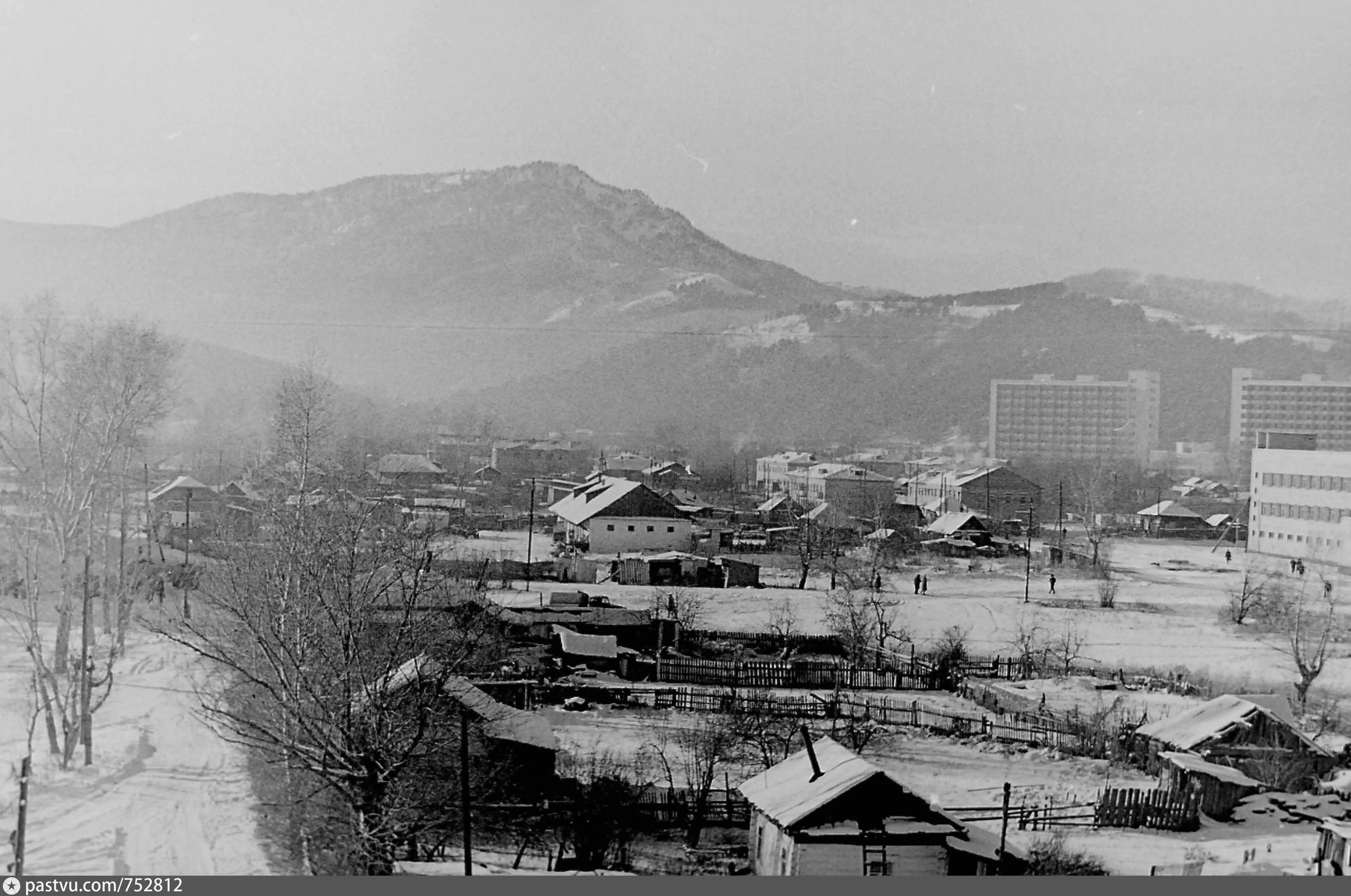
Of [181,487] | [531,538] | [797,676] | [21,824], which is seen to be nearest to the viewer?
[21,824]

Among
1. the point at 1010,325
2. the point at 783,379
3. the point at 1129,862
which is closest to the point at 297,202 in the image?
the point at 783,379

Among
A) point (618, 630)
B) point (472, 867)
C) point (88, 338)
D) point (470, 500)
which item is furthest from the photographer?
point (618, 630)

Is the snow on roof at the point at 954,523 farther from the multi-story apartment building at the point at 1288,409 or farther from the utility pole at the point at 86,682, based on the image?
the utility pole at the point at 86,682

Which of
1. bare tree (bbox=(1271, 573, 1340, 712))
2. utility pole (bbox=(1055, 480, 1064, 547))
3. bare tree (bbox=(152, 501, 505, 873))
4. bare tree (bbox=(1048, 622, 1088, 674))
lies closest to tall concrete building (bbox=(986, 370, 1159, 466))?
utility pole (bbox=(1055, 480, 1064, 547))

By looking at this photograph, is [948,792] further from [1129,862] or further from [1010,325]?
[1010,325]

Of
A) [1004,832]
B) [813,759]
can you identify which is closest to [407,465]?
[813,759]

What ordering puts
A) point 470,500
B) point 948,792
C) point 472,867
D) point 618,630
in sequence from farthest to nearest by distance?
point 618,630 < point 470,500 < point 948,792 < point 472,867

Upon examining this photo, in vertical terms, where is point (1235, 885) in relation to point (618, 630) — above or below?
below

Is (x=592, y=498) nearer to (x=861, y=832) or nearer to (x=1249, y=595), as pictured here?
(x=861, y=832)
